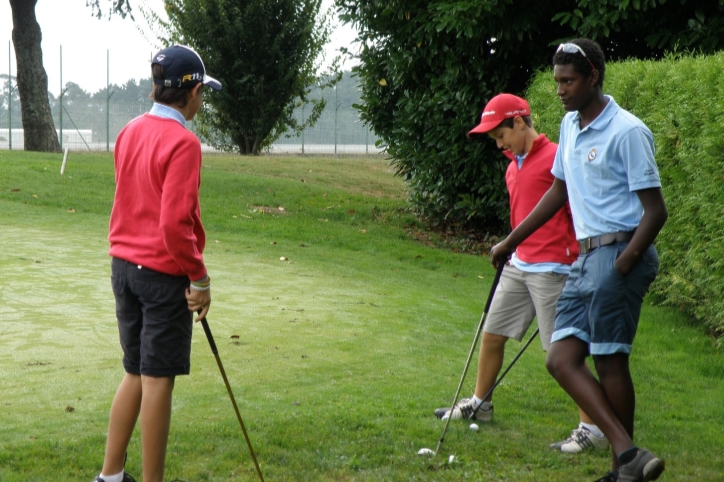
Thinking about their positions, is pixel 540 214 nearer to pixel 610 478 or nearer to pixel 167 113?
pixel 610 478

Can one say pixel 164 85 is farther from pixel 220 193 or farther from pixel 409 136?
pixel 220 193

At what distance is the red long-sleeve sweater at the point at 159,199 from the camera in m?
3.77

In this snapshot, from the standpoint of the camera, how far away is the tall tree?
2666 centimetres

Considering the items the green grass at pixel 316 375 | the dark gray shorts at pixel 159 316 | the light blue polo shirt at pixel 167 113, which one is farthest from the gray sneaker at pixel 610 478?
the light blue polo shirt at pixel 167 113

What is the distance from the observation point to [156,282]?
3.93 m

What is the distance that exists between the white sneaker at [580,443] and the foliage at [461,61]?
753 centimetres

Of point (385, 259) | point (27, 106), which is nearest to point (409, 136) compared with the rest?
point (385, 259)

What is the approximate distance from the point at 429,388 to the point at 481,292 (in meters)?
4.69

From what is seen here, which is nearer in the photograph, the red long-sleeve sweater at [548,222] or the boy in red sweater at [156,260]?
the boy in red sweater at [156,260]

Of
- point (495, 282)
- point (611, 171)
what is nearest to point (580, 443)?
point (495, 282)

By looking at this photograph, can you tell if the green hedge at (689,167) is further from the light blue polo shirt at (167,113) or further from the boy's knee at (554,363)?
the light blue polo shirt at (167,113)

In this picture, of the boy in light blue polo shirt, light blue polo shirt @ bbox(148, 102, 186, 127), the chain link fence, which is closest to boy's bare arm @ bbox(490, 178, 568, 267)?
the boy in light blue polo shirt

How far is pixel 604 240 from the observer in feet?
13.4

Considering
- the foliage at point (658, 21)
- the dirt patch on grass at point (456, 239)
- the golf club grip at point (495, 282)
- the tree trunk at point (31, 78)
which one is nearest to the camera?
the golf club grip at point (495, 282)
